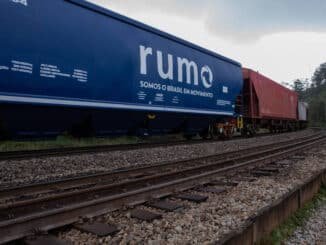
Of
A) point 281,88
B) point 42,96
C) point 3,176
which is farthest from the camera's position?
point 281,88

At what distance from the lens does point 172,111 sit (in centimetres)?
964

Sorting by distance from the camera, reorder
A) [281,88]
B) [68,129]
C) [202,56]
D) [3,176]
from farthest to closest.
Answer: [281,88] → [202,56] → [68,129] → [3,176]

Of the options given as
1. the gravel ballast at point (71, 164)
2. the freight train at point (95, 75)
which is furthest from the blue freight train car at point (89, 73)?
the gravel ballast at point (71, 164)

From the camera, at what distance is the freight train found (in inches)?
223

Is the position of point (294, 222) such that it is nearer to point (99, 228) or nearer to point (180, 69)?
point (99, 228)

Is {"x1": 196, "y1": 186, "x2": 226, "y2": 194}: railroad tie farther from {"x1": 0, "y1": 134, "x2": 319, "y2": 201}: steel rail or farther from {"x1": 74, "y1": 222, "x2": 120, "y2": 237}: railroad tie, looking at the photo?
{"x1": 74, "y1": 222, "x2": 120, "y2": 237}: railroad tie

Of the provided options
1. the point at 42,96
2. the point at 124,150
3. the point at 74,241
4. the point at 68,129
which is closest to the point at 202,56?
the point at 124,150

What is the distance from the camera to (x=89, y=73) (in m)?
6.95

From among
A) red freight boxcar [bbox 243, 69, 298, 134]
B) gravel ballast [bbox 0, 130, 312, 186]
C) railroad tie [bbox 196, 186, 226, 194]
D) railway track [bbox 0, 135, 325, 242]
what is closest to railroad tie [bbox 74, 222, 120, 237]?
railway track [bbox 0, 135, 325, 242]

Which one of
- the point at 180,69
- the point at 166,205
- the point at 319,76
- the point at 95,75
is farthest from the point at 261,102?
the point at 319,76

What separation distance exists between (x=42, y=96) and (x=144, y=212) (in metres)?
3.60

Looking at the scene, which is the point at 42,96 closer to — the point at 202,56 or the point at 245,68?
the point at 202,56

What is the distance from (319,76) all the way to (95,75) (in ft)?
450

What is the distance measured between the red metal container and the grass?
1151cm
